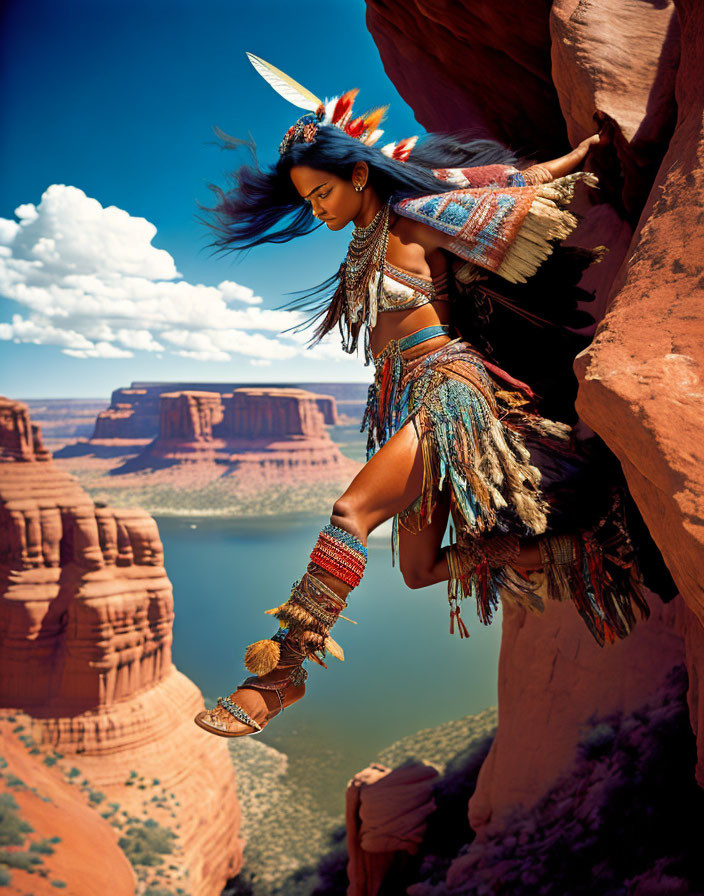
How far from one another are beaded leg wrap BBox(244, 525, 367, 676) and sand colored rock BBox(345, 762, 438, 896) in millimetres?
6444

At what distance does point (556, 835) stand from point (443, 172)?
3.98 m

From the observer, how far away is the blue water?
28.7 metres

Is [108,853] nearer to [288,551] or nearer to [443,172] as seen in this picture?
[443,172]

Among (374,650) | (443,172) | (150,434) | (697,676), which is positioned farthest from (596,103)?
(150,434)

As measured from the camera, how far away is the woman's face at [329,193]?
2146 millimetres

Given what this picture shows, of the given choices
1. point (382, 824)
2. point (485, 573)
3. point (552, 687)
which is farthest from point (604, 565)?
point (382, 824)

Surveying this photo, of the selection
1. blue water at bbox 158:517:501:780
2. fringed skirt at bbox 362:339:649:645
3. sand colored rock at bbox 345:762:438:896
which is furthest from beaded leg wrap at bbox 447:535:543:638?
blue water at bbox 158:517:501:780

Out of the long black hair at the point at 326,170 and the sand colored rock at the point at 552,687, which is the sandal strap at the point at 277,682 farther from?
the sand colored rock at the point at 552,687

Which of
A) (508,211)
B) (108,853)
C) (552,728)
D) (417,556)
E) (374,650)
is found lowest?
(374,650)

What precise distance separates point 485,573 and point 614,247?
6.38ft

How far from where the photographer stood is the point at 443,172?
7.30 ft

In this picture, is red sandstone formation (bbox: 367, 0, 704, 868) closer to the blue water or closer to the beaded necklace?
the beaded necklace

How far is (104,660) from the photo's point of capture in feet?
63.3

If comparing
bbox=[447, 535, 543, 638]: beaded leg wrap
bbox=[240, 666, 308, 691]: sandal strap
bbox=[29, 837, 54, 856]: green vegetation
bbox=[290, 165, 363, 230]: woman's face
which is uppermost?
bbox=[290, 165, 363, 230]: woman's face
